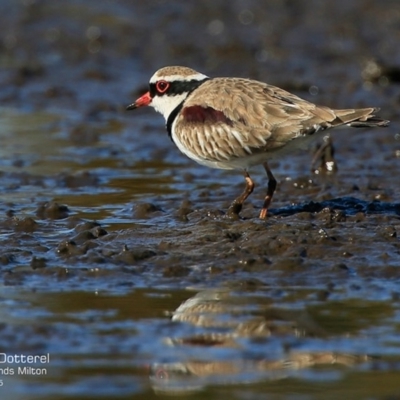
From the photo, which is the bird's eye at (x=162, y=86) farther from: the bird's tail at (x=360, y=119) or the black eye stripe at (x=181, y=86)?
the bird's tail at (x=360, y=119)

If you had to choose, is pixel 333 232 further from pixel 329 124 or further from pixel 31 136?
pixel 31 136

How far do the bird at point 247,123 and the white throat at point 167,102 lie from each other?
0.59 ft

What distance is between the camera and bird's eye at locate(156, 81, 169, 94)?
10.3m

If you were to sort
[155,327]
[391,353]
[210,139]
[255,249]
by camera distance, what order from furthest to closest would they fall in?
[210,139], [255,249], [155,327], [391,353]

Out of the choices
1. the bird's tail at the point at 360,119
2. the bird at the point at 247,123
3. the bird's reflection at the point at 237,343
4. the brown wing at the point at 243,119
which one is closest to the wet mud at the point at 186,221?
the bird's reflection at the point at 237,343

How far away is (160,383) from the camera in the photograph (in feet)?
20.6

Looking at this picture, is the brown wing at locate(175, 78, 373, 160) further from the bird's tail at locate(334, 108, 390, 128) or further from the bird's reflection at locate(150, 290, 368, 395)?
the bird's reflection at locate(150, 290, 368, 395)

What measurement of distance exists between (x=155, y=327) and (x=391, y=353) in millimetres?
1620

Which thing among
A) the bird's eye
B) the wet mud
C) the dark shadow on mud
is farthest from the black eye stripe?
the dark shadow on mud

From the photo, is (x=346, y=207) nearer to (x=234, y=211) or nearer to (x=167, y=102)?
(x=234, y=211)

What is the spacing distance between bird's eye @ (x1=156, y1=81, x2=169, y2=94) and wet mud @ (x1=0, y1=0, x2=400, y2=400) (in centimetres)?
117

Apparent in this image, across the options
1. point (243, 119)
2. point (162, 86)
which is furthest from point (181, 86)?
point (243, 119)

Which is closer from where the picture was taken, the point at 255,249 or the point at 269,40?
the point at 255,249

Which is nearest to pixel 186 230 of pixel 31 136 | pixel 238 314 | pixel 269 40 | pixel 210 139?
pixel 210 139
